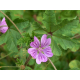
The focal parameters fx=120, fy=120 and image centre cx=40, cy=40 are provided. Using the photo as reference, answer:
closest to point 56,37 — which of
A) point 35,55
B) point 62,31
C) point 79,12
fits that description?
point 62,31

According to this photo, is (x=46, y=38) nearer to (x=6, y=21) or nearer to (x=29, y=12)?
(x=6, y=21)

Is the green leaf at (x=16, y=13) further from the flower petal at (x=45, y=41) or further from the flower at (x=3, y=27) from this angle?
the flower petal at (x=45, y=41)

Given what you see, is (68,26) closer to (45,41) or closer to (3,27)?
(45,41)

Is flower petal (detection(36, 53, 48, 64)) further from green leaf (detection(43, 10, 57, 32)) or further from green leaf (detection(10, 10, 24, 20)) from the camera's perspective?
green leaf (detection(10, 10, 24, 20))

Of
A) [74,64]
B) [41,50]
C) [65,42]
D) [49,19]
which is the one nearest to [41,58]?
[41,50]

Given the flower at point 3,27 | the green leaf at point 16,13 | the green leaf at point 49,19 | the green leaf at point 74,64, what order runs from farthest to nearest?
the green leaf at point 16,13 < the green leaf at point 74,64 < the flower at point 3,27 < the green leaf at point 49,19

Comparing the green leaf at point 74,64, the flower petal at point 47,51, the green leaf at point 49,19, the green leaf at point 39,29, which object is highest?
the green leaf at point 49,19

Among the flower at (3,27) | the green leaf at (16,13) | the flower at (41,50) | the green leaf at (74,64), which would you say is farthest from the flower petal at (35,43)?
the green leaf at (16,13)

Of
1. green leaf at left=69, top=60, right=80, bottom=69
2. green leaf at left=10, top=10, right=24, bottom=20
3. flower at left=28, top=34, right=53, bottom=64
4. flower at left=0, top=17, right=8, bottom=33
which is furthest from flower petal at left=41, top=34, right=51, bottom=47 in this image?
green leaf at left=10, top=10, right=24, bottom=20
